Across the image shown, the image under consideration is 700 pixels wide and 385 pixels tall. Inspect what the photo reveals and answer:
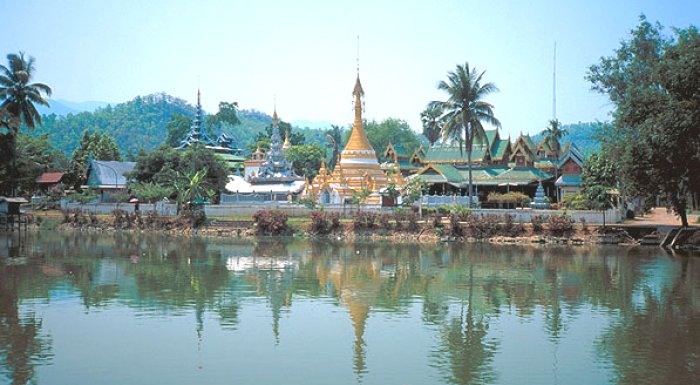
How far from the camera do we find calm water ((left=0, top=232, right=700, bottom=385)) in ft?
44.8

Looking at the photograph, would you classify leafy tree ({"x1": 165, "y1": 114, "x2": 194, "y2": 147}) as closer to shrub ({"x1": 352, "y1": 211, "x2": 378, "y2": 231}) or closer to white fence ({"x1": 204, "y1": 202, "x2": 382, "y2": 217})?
white fence ({"x1": 204, "y1": 202, "x2": 382, "y2": 217})

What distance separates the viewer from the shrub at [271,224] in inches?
1723

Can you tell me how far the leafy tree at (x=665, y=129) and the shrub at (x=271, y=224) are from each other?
18.1 metres

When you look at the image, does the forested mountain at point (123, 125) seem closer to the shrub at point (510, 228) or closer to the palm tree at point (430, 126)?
the palm tree at point (430, 126)

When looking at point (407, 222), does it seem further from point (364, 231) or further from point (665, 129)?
point (665, 129)

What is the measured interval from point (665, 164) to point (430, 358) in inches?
865

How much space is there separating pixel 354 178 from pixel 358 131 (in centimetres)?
513

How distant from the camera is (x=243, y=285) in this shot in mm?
23625

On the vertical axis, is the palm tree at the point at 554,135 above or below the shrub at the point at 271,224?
above

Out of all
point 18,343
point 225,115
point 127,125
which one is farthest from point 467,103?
point 127,125

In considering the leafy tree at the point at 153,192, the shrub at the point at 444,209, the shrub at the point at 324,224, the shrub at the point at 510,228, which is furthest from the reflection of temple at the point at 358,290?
the leafy tree at the point at 153,192

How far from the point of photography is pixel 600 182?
4125 cm

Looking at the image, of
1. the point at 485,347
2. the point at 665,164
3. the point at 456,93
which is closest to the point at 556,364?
the point at 485,347

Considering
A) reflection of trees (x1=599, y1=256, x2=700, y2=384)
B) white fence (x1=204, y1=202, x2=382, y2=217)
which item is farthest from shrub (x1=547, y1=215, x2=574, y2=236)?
reflection of trees (x1=599, y1=256, x2=700, y2=384)
